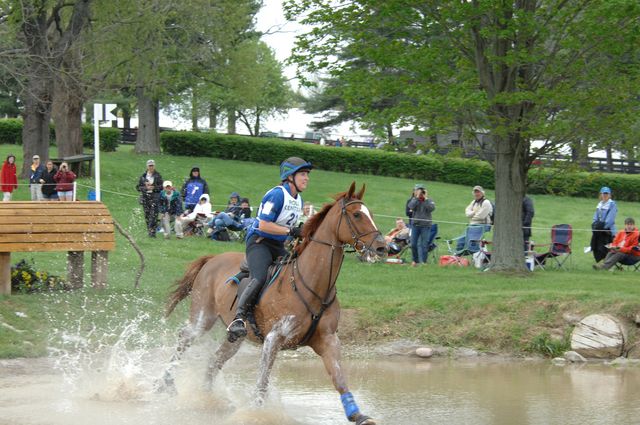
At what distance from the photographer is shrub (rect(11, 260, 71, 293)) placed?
14.0 m

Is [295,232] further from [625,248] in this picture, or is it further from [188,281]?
[625,248]

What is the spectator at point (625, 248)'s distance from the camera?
20.4m

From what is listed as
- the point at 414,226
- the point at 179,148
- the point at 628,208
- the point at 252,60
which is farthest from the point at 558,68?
the point at 179,148

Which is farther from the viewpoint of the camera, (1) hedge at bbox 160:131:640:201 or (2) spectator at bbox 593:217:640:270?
(1) hedge at bbox 160:131:640:201

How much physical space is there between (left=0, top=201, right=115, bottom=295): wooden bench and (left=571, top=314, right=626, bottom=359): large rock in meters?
7.09

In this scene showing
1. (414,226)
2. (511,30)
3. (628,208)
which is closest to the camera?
(511,30)

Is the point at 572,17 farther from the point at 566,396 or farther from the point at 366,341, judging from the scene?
the point at 566,396

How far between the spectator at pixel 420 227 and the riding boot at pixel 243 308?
1135 cm

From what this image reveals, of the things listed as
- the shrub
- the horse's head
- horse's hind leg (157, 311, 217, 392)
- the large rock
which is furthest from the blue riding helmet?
the shrub

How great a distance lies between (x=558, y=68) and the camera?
1830cm

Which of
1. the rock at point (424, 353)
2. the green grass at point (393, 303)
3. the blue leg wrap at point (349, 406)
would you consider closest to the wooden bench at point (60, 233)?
the green grass at point (393, 303)

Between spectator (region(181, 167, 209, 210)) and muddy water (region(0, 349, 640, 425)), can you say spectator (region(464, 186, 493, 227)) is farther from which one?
muddy water (region(0, 349, 640, 425))

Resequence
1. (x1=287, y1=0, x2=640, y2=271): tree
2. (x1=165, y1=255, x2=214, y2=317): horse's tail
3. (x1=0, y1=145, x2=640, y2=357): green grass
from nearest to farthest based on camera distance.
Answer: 1. (x1=165, y1=255, x2=214, y2=317): horse's tail
2. (x1=0, y1=145, x2=640, y2=357): green grass
3. (x1=287, y1=0, x2=640, y2=271): tree

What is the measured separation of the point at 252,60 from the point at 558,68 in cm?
2593
